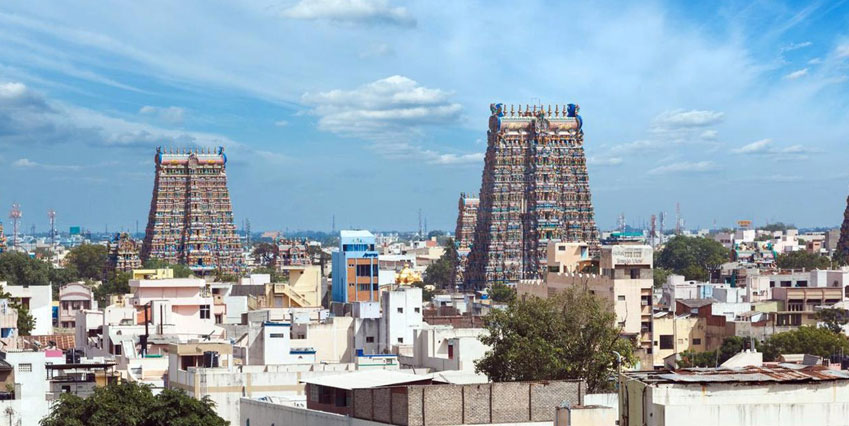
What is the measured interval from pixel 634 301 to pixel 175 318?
17215 mm

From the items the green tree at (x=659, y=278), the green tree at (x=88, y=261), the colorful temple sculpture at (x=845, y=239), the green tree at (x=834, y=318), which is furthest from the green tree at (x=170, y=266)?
the green tree at (x=834, y=318)

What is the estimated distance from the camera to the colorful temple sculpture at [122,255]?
451 feet

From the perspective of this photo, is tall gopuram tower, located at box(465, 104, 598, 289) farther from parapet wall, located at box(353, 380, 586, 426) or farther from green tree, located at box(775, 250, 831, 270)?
parapet wall, located at box(353, 380, 586, 426)

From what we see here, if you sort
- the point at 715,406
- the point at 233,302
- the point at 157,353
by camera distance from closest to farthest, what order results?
1. the point at 715,406
2. the point at 157,353
3. the point at 233,302

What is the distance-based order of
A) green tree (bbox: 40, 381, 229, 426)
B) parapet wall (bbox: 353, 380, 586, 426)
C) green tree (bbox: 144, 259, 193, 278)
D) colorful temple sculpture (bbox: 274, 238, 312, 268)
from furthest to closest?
1. colorful temple sculpture (bbox: 274, 238, 312, 268)
2. green tree (bbox: 144, 259, 193, 278)
3. green tree (bbox: 40, 381, 229, 426)
4. parapet wall (bbox: 353, 380, 586, 426)

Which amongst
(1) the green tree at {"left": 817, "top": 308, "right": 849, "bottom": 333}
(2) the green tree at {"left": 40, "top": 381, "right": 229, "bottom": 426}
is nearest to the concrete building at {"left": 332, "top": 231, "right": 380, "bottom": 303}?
(1) the green tree at {"left": 817, "top": 308, "right": 849, "bottom": 333}

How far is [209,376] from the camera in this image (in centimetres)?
4116

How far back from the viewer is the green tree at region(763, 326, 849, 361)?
2389 inches

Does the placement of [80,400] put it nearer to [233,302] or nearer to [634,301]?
[634,301]

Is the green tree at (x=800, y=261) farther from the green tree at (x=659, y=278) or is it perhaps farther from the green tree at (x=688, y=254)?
the green tree at (x=659, y=278)

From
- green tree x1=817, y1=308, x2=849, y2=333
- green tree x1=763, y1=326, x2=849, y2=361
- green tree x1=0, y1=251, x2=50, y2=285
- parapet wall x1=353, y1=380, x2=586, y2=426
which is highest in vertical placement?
green tree x1=0, y1=251, x2=50, y2=285

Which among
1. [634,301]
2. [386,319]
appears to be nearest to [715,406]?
[386,319]

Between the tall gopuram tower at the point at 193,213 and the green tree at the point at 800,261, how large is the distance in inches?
1770

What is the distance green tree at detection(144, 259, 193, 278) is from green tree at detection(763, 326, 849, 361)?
64.7 m
